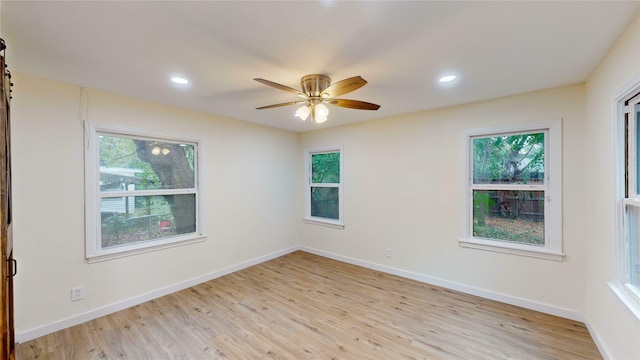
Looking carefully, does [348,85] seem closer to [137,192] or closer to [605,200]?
[605,200]

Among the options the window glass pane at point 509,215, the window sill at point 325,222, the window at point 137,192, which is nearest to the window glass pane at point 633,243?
the window glass pane at point 509,215

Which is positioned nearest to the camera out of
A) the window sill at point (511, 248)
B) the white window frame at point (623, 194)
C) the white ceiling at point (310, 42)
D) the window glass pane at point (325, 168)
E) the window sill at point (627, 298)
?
the white ceiling at point (310, 42)

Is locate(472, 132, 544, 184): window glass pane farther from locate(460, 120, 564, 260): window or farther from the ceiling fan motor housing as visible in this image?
the ceiling fan motor housing

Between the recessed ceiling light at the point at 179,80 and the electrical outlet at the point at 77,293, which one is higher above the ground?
the recessed ceiling light at the point at 179,80

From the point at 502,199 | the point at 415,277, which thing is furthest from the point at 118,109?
the point at 502,199

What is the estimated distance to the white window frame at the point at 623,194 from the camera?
5.65 ft

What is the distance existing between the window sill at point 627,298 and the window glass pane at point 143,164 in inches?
170

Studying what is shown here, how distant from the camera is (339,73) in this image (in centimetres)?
219

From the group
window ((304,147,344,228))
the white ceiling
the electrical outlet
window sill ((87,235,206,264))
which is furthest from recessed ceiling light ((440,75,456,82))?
the electrical outlet

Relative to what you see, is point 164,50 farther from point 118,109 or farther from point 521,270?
point 521,270

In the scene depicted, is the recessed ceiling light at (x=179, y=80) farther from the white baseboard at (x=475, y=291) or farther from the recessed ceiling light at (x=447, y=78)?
the white baseboard at (x=475, y=291)

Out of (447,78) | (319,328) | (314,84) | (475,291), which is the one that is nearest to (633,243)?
(475,291)

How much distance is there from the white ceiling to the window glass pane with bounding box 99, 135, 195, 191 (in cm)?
65

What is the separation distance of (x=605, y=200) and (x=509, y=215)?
982 millimetres
